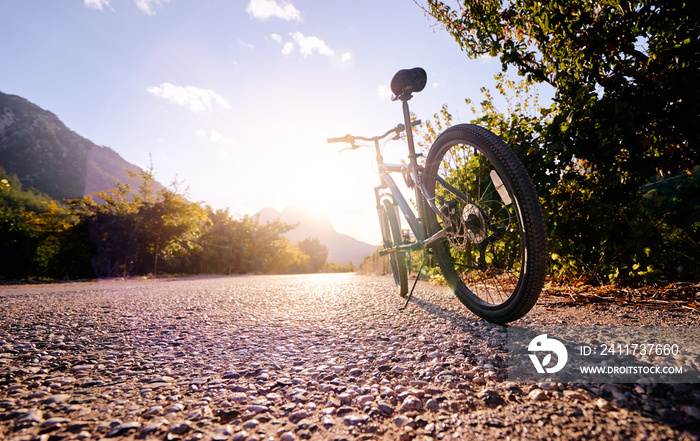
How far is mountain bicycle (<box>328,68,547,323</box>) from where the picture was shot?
1657 mm

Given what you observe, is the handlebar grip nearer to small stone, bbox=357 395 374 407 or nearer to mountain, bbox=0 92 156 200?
small stone, bbox=357 395 374 407

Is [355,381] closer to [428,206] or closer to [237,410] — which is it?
[237,410]

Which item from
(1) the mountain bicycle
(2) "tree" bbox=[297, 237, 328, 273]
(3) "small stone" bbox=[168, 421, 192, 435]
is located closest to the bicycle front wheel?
(1) the mountain bicycle

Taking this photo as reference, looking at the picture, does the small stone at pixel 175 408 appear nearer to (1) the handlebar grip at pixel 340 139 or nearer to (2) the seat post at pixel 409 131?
(2) the seat post at pixel 409 131

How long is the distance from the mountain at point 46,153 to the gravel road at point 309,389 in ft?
271

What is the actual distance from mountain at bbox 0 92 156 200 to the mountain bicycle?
82.4m

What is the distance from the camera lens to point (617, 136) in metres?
2.37

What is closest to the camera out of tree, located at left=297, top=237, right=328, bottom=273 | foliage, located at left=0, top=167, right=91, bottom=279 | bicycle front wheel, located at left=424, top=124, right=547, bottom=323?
bicycle front wheel, located at left=424, top=124, right=547, bottom=323

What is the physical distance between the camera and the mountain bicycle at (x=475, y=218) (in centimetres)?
166

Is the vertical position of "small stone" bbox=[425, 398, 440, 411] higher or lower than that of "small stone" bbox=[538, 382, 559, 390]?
lower

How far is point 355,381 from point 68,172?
11399cm

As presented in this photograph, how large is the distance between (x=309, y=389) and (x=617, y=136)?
2.90m

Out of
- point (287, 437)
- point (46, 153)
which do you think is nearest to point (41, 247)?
point (287, 437)

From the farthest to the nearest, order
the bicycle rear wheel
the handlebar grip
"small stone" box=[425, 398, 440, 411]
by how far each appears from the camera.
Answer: the handlebar grip < the bicycle rear wheel < "small stone" box=[425, 398, 440, 411]
